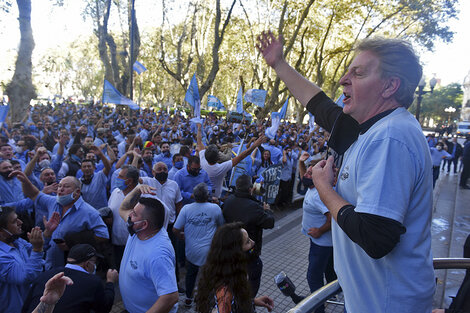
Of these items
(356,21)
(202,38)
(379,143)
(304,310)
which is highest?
(356,21)

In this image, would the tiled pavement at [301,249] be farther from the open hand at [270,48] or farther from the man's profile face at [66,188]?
the open hand at [270,48]

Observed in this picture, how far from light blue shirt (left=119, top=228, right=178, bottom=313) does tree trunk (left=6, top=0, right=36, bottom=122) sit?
11.6 metres

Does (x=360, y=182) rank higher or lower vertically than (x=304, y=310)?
higher

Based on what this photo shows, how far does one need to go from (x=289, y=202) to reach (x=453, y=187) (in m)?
7.41

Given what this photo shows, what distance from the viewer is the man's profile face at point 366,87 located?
A: 116 cm

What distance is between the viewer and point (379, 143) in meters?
0.99

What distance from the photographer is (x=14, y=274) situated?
2814 mm

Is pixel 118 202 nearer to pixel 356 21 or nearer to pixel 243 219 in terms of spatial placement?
pixel 243 219

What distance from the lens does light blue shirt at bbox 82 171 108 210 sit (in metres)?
5.22

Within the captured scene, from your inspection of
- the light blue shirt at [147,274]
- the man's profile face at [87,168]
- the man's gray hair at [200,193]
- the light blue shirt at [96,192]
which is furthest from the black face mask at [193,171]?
the light blue shirt at [147,274]

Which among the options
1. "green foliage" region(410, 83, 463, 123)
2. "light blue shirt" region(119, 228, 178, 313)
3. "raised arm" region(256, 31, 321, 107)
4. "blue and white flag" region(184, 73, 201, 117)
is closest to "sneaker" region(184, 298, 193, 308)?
"light blue shirt" region(119, 228, 178, 313)

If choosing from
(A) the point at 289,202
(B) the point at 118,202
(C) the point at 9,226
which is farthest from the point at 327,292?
(A) the point at 289,202

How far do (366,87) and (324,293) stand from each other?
36.9 inches

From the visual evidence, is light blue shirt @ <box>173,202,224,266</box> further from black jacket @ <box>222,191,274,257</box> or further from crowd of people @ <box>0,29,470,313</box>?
black jacket @ <box>222,191,274,257</box>
